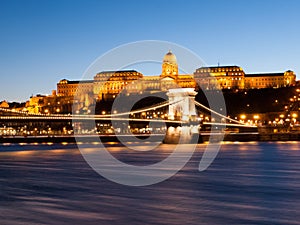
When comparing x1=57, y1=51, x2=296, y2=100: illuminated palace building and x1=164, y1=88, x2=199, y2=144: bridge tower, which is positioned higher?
x1=57, y1=51, x2=296, y2=100: illuminated palace building

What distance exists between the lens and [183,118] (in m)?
60.8

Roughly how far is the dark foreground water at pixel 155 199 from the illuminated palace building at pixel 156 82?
343 ft

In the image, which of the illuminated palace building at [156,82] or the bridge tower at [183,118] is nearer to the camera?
the bridge tower at [183,118]

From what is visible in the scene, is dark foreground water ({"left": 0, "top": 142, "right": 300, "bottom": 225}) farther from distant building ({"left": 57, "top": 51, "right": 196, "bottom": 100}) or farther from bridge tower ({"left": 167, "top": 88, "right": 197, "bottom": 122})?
distant building ({"left": 57, "top": 51, "right": 196, "bottom": 100})

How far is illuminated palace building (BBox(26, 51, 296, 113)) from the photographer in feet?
410

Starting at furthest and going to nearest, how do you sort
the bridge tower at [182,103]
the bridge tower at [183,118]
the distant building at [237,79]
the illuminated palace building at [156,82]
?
Result: the distant building at [237,79] < the illuminated palace building at [156,82] < the bridge tower at [182,103] < the bridge tower at [183,118]

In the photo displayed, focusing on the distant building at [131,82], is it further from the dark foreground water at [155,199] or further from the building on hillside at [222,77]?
the dark foreground water at [155,199]

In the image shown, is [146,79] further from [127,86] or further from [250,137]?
[250,137]

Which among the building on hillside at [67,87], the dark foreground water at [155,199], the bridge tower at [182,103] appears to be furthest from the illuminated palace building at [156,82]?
the dark foreground water at [155,199]

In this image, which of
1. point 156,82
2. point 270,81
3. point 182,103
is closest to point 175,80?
point 156,82

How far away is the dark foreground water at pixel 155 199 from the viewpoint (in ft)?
31.4

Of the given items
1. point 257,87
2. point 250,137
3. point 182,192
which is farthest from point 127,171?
point 257,87

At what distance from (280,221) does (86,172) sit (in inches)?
431

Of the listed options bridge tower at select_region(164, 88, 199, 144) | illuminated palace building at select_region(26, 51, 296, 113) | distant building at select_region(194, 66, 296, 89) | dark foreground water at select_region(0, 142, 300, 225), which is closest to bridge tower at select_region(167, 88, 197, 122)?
bridge tower at select_region(164, 88, 199, 144)
